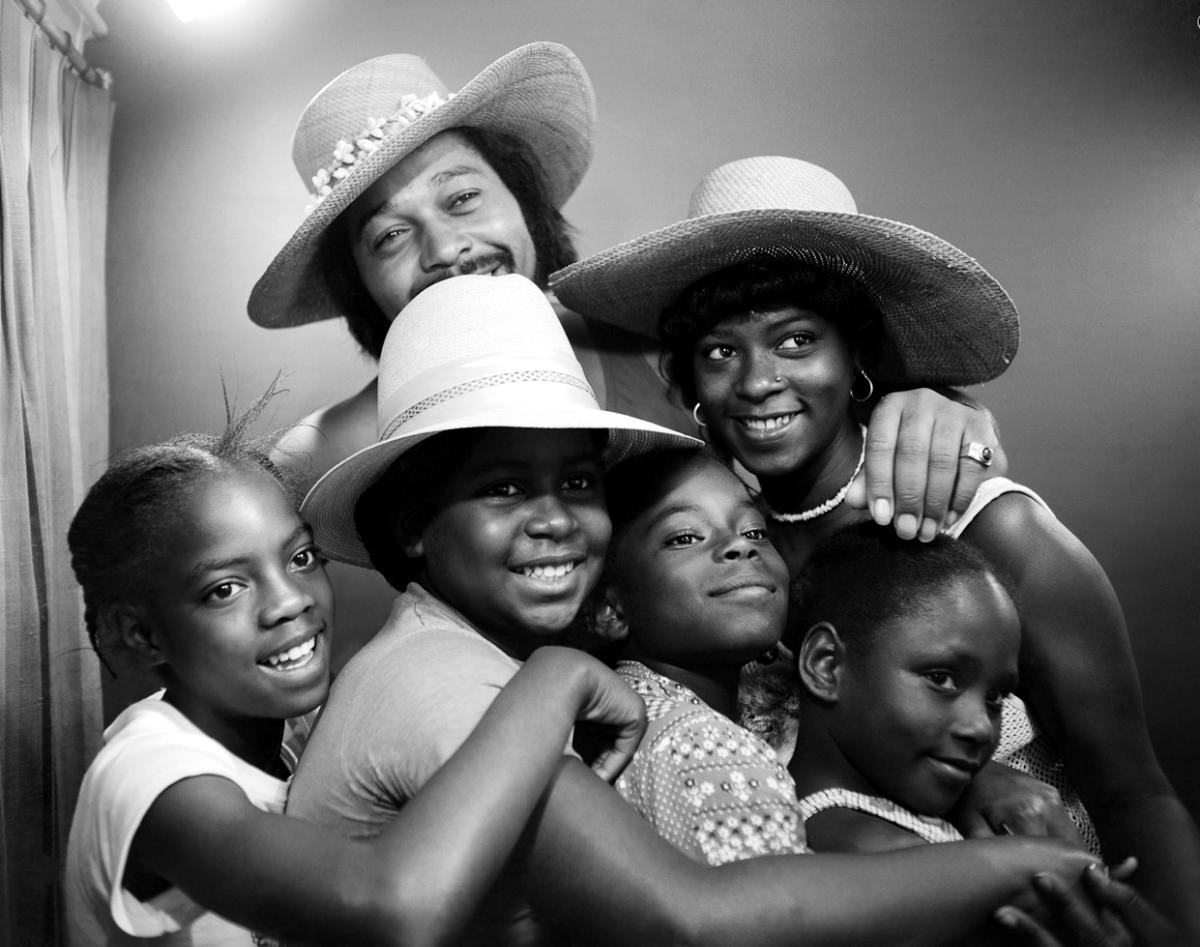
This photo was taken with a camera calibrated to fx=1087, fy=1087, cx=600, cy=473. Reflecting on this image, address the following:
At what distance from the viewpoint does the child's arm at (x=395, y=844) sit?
0.75 meters

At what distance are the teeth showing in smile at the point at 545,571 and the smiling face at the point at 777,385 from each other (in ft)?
1.10

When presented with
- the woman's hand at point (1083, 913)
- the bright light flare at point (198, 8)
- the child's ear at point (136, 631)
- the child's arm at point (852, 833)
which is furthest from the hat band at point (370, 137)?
the woman's hand at point (1083, 913)

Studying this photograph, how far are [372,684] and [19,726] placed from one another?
0.76 meters

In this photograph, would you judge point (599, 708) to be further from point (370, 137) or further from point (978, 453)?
point (370, 137)

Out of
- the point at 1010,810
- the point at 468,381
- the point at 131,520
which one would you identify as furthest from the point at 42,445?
the point at 1010,810

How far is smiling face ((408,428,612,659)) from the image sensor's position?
3.31 ft

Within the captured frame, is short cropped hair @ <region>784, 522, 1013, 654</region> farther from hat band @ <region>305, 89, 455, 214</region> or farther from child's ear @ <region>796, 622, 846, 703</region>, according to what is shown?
hat band @ <region>305, 89, 455, 214</region>

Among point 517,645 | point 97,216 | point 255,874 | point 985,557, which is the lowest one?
point 255,874

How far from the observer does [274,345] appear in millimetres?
1858

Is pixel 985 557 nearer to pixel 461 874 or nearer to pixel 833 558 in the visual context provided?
pixel 833 558

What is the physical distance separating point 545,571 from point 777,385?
38cm

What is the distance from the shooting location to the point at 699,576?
113cm

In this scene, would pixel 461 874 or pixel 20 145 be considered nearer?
pixel 461 874

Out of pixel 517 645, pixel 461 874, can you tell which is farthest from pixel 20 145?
pixel 461 874
